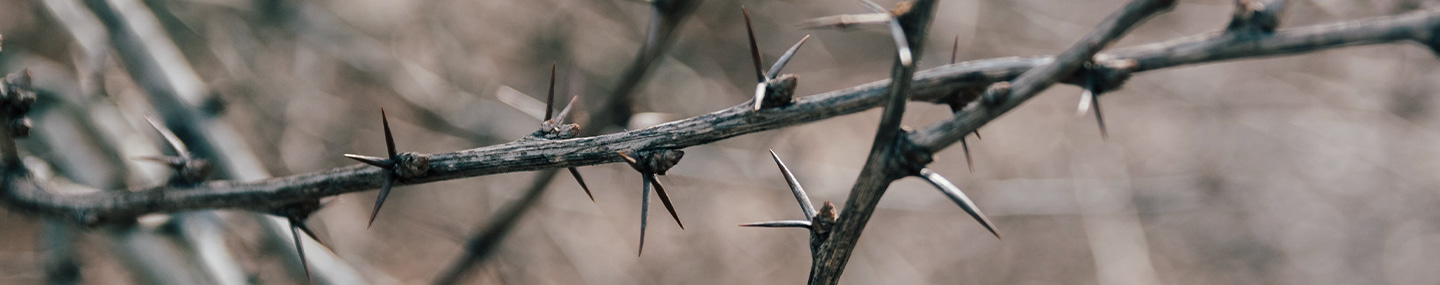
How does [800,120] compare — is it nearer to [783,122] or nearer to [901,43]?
[783,122]

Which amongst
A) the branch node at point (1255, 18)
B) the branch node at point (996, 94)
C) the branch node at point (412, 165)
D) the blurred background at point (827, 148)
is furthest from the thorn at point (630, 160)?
the blurred background at point (827, 148)

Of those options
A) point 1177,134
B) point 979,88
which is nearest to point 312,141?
point 979,88

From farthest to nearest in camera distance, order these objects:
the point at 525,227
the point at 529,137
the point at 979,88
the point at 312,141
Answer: the point at 525,227 → the point at 312,141 → the point at 529,137 → the point at 979,88

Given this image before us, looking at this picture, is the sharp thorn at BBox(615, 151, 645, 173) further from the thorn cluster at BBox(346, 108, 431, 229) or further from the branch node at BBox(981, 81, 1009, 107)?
the branch node at BBox(981, 81, 1009, 107)

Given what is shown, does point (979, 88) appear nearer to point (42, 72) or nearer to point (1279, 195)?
point (42, 72)

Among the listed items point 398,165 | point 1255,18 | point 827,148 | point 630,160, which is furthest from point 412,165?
A: point 827,148

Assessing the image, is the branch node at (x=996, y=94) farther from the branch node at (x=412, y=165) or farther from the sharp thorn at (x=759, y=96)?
the branch node at (x=412, y=165)
